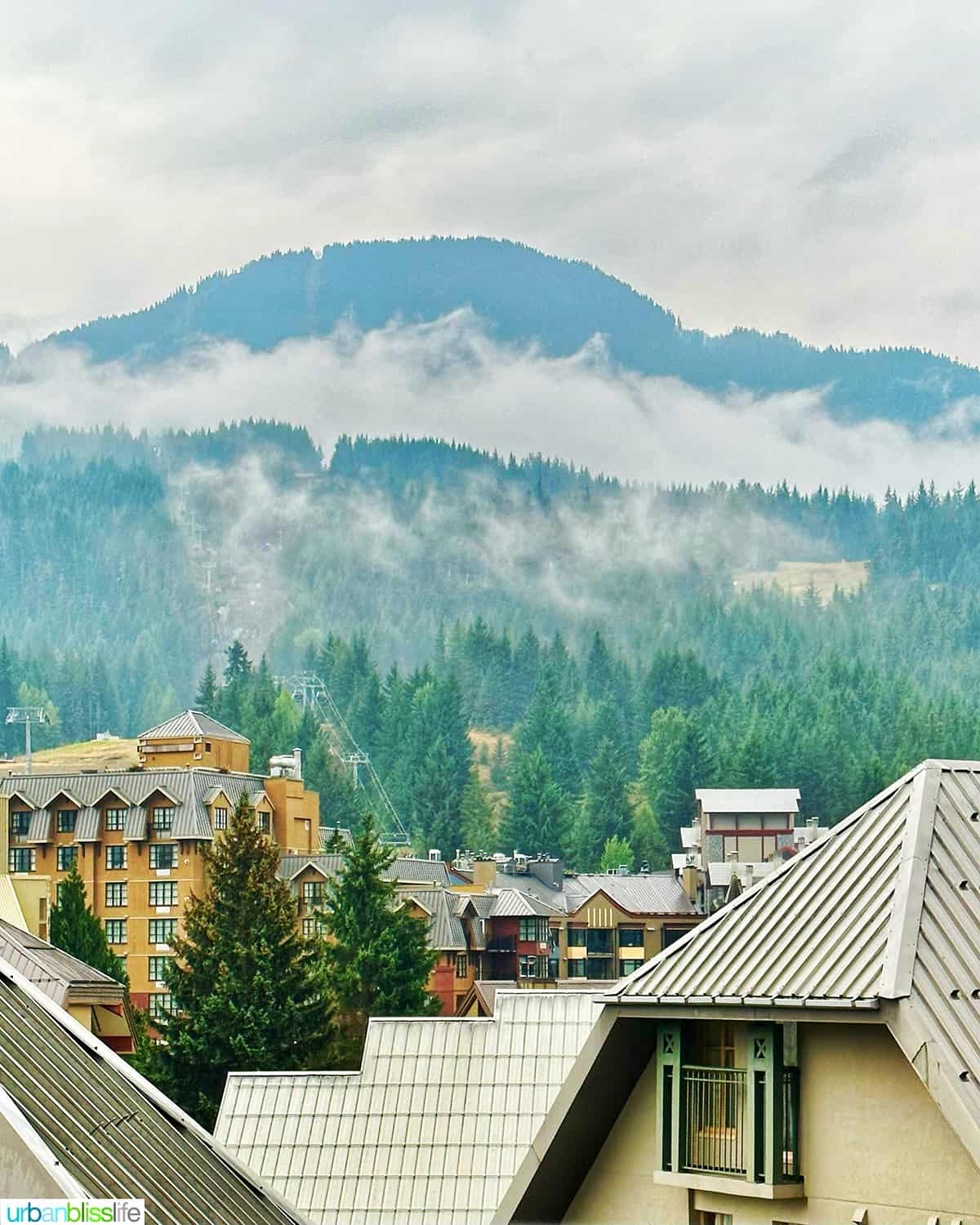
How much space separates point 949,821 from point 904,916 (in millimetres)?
1241

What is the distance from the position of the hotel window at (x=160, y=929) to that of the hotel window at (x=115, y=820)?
6947 mm

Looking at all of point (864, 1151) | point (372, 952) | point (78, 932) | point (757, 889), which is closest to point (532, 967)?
point (372, 952)

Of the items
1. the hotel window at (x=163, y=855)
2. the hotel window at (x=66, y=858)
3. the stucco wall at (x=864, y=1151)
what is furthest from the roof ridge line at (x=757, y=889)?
the hotel window at (x=66, y=858)

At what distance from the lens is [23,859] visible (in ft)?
420

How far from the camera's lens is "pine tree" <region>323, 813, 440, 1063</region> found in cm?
8550

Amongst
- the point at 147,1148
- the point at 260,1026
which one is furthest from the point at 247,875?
the point at 147,1148

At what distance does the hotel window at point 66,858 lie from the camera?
124m

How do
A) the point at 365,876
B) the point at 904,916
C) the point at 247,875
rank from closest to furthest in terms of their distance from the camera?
the point at 904,916, the point at 247,875, the point at 365,876

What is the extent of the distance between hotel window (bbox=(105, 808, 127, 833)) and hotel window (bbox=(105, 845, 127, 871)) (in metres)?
1.17

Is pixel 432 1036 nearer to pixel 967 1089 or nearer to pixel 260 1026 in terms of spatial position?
pixel 967 1089

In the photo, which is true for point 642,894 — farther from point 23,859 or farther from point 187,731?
point 23,859

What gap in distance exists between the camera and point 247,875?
284 feet

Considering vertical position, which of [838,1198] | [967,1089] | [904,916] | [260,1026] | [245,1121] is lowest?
[260,1026]

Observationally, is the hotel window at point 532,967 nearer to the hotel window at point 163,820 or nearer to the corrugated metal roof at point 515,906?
the corrugated metal roof at point 515,906
